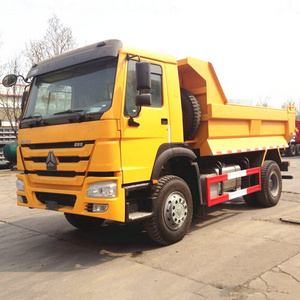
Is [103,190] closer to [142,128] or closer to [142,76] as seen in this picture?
[142,128]

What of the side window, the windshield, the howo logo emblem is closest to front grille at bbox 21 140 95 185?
the howo logo emblem

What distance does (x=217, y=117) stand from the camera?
18.8 ft

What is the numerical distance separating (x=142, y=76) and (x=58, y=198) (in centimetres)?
206

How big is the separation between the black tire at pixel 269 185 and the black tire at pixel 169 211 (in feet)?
8.41

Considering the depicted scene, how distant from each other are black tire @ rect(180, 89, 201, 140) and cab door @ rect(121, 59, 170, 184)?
73cm

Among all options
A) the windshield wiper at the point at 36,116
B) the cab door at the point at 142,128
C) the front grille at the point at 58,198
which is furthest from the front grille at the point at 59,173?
the windshield wiper at the point at 36,116

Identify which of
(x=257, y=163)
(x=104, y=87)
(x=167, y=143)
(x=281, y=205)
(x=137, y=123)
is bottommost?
(x=281, y=205)

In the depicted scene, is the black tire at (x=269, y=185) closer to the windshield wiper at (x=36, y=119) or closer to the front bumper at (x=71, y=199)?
the front bumper at (x=71, y=199)

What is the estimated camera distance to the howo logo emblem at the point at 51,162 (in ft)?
14.9

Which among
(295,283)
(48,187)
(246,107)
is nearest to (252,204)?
(246,107)

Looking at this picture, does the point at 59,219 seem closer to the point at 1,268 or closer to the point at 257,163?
the point at 1,268

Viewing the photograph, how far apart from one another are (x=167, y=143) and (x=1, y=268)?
2.80 metres

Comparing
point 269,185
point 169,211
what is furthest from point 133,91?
point 269,185

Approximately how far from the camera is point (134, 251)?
15.4 feet
